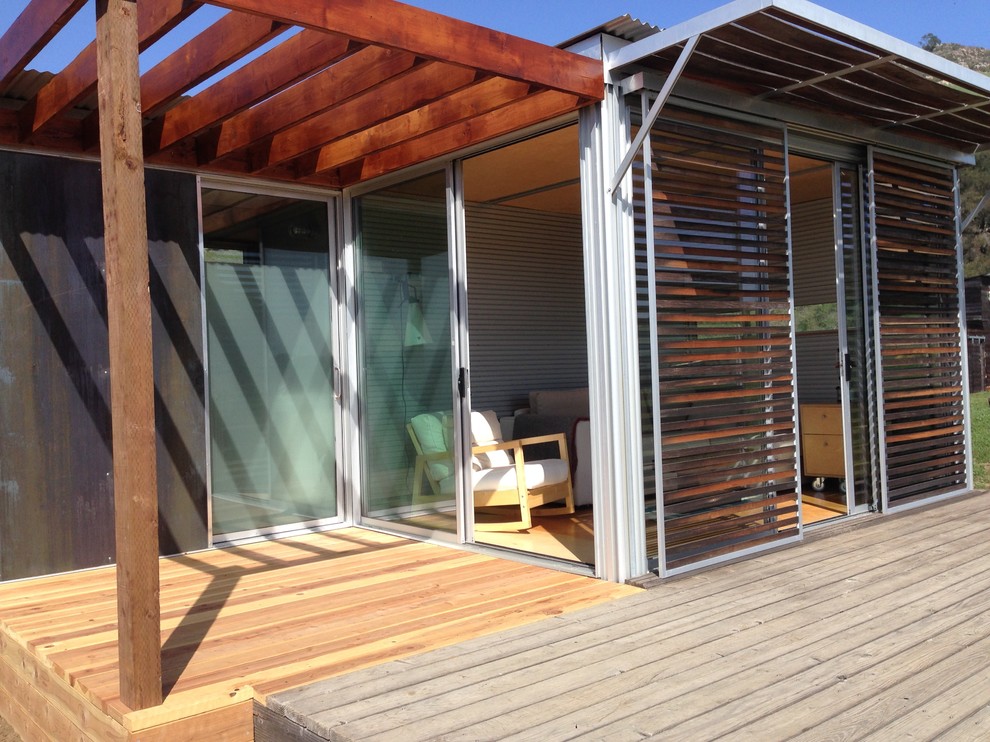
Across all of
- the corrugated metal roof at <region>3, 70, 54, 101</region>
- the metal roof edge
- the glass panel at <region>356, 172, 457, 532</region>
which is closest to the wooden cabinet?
the metal roof edge

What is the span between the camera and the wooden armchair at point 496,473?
18.2ft

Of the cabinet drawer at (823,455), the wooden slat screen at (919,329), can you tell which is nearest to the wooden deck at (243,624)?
the wooden slat screen at (919,329)

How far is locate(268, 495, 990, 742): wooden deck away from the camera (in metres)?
2.59

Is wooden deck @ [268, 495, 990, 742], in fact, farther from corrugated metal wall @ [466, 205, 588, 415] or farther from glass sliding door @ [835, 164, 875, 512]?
corrugated metal wall @ [466, 205, 588, 415]

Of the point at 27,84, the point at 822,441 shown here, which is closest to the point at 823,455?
the point at 822,441

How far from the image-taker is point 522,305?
8.23 metres

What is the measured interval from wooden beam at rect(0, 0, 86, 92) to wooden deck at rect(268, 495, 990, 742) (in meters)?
2.58

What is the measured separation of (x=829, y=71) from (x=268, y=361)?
12.3 ft

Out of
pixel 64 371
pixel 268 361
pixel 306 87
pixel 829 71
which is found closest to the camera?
pixel 829 71

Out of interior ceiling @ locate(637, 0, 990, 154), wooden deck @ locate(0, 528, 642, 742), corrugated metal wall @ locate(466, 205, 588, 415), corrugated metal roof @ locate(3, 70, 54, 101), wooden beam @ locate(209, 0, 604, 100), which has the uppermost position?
corrugated metal roof @ locate(3, 70, 54, 101)

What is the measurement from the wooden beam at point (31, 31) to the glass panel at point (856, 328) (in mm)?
4567

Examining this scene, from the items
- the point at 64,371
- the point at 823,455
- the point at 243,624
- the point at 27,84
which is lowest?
the point at 243,624

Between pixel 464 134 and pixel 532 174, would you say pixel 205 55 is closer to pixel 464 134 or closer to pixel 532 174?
pixel 464 134

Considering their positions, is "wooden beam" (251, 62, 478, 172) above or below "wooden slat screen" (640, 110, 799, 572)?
above
